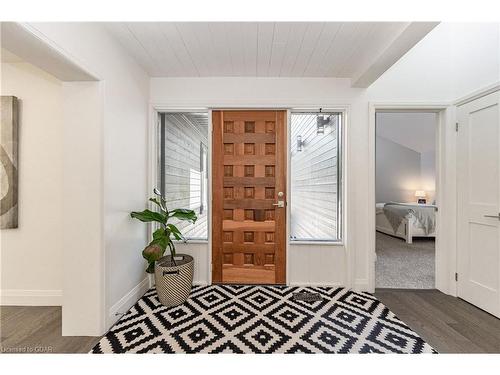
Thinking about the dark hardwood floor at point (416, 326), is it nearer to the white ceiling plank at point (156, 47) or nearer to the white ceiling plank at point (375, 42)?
the white ceiling plank at point (375, 42)

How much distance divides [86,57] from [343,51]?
213cm

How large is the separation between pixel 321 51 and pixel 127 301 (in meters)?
2.95

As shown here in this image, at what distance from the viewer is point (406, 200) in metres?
7.29

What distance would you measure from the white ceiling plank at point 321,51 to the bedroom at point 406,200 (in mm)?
1497

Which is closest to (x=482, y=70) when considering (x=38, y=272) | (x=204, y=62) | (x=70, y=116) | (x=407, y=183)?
(x=204, y=62)

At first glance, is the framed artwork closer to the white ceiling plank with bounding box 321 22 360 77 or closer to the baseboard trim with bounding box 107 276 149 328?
the baseboard trim with bounding box 107 276 149 328

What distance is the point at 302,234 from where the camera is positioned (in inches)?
112

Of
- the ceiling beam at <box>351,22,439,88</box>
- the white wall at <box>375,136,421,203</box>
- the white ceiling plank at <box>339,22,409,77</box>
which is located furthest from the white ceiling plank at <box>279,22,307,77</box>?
the white wall at <box>375,136,421,203</box>

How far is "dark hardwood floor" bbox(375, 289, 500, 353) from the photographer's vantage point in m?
1.75

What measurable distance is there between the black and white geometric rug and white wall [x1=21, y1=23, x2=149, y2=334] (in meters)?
0.29

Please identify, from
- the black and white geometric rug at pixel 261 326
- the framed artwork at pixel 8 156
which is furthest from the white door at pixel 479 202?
the framed artwork at pixel 8 156

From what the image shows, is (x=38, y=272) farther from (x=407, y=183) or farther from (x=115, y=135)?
(x=407, y=183)

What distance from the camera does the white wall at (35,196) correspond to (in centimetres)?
230

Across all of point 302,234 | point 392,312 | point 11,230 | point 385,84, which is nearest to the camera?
point 392,312
